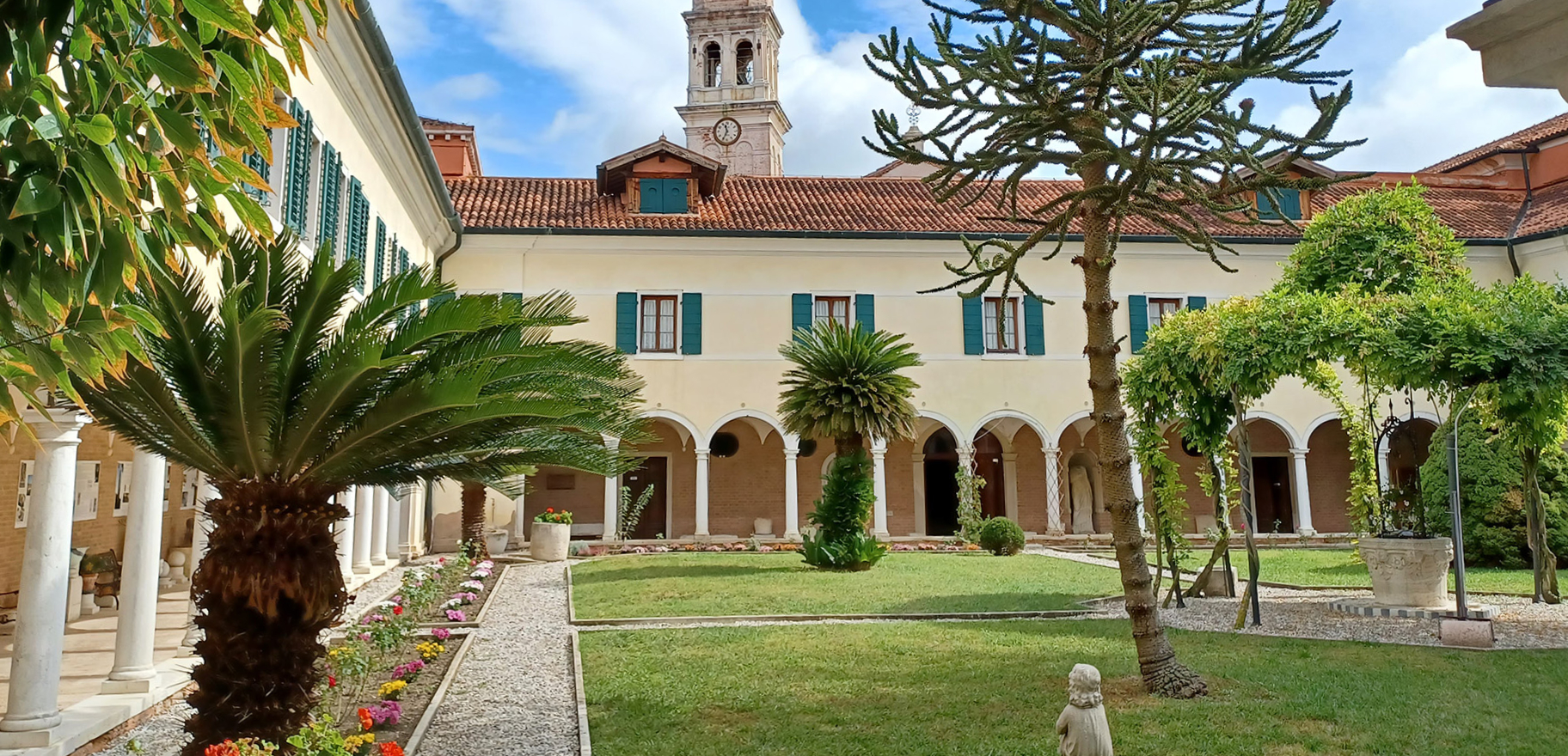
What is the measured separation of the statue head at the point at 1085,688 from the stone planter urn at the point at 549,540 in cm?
1569

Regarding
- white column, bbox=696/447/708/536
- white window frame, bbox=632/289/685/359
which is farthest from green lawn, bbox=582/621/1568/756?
white window frame, bbox=632/289/685/359

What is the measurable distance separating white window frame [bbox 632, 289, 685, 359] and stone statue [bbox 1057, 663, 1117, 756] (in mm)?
19278

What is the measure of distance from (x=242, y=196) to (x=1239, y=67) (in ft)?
21.0

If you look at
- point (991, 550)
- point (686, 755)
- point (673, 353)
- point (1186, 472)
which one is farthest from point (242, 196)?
point (1186, 472)

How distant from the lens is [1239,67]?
678cm

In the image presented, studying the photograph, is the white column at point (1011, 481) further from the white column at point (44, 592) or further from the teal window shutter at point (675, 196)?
the white column at point (44, 592)

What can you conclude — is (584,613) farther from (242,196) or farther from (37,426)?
(242,196)

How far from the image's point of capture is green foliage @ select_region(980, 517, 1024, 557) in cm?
2038

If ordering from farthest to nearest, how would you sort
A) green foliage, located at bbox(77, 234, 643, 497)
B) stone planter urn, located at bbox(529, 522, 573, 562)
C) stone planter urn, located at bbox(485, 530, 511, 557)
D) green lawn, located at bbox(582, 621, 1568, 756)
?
stone planter urn, located at bbox(485, 530, 511, 557), stone planter urn, located at bbox(529, 522, 573, 562), green lawn, located at bbox(582, 621, 1568, 756), green foliage, located at bbox(77, 234, 643, 497)

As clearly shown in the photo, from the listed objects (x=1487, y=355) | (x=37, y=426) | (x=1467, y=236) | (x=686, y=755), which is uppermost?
(x=1467, y=236)

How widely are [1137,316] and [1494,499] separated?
9.25 metres

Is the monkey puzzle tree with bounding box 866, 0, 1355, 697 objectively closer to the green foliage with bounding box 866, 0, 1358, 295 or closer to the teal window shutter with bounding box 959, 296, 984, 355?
the green foliage with bounding box 866, 0, 1358, 295

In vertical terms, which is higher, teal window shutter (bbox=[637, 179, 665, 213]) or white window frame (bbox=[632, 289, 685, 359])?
teal window shutter (bbox=[637, 179, 665, 213])

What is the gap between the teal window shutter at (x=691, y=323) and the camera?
2378 centimetres
